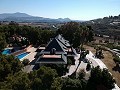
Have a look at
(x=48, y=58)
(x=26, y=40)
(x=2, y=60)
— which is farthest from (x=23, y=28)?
(x=2, y=60)

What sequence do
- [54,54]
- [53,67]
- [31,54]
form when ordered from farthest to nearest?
[31,54] < [54,54] < [53,67]

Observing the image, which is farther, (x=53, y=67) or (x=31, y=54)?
(x=31, y=54)

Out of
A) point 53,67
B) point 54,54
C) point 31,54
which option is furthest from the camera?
point 31,54

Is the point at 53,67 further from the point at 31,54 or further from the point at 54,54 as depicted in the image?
the point at 31,54

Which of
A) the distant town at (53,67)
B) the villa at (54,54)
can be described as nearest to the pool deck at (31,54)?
the distant town at (53,67)

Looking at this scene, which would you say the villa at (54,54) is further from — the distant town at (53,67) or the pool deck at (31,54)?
the pool deck at (31,54)

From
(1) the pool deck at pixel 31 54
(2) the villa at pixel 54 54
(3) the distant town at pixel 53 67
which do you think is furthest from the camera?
(1) the pool deck at pixel 31 54

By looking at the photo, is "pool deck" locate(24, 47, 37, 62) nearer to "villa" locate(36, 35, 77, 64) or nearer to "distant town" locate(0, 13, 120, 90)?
"distant town" locate(0, 13, 120, 90)

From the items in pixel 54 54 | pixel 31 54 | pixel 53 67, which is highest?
pixel 54 54

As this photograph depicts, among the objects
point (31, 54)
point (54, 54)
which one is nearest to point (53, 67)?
point (54, 54)

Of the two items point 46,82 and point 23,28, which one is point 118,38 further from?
point 46,82

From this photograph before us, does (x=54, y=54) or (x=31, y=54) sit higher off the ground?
(x=54, y=54)
